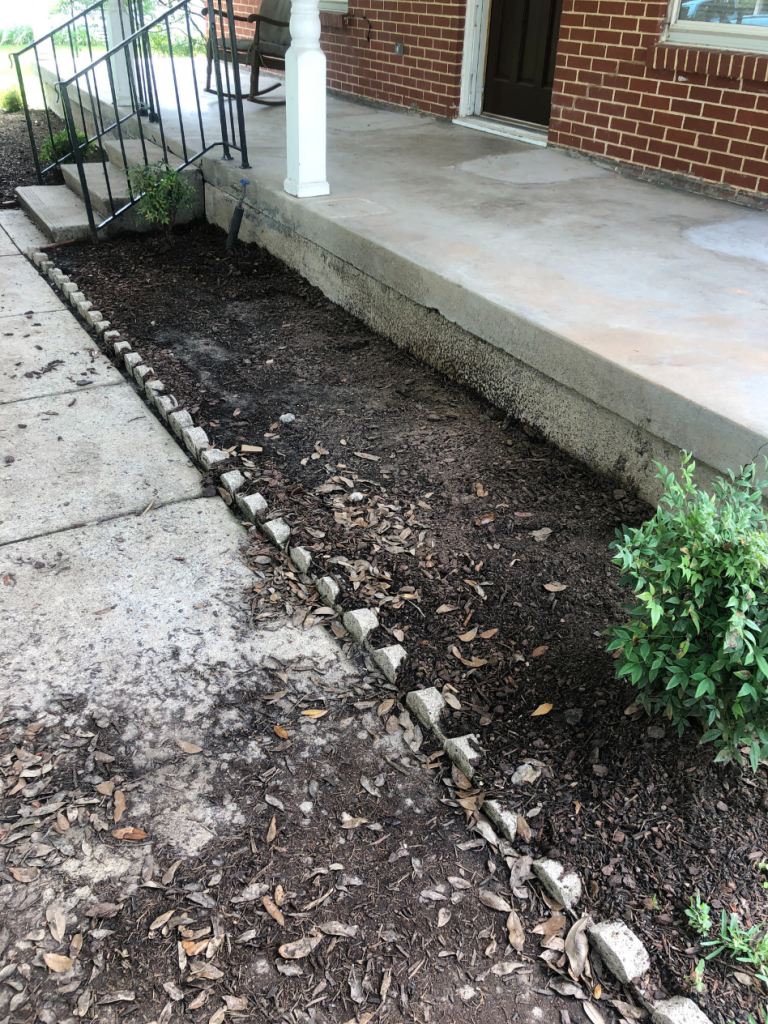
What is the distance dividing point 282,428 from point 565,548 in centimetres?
146

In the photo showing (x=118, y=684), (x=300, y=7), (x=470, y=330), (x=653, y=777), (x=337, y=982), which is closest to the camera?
(x=337, y=982)

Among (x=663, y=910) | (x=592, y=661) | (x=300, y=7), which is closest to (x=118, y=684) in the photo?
(x=592, y=661)

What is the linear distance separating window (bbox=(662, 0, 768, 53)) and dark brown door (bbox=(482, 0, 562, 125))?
127cm

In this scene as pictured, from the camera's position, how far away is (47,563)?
2.83m

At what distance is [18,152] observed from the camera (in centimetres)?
848

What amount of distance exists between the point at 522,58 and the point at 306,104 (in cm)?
253

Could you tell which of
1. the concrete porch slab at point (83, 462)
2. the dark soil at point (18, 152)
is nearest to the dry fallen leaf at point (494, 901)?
the concrete porch slab at point (83, 462)

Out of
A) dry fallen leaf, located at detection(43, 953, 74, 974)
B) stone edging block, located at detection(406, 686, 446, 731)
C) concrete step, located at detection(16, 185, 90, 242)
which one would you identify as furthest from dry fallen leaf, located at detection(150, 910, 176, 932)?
concrete step, located at detection(16, 185, 90, 242)

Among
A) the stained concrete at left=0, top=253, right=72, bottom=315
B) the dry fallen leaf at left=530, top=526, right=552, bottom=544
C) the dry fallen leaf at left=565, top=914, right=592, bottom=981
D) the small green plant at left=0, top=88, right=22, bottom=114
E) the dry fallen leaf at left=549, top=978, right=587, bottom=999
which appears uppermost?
the small green plant at left=0, top=88, right=22, bottom=114

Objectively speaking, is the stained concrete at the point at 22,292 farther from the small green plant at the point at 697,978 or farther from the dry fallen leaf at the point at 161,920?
the small green plant at the point at 697,978

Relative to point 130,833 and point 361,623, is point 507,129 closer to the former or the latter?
point 361,623

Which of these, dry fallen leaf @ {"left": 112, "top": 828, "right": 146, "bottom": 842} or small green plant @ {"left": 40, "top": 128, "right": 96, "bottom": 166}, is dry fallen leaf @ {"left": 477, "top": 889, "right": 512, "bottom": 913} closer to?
dry fallen leaf @ {"left": 112, "top": 828, "right": 146, "bottom": 842}

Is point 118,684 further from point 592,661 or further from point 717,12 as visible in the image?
point 717,12

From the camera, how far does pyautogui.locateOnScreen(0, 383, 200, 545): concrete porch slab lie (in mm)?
3119
